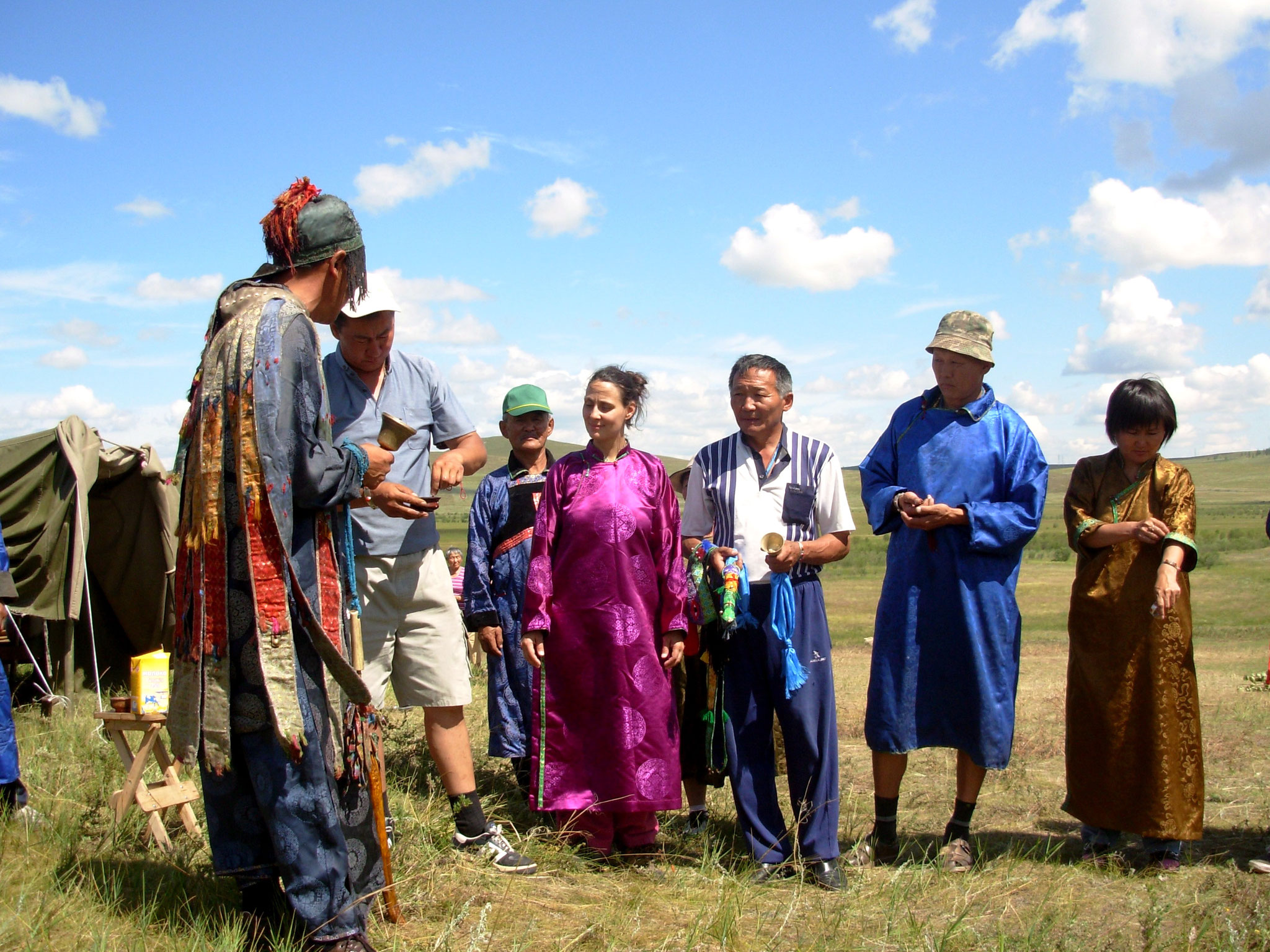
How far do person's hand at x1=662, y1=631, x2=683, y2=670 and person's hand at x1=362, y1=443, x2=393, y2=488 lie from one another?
154 cm

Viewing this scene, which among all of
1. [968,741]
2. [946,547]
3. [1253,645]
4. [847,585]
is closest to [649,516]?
[946,547]

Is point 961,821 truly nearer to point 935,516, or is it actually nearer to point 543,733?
point 935,516

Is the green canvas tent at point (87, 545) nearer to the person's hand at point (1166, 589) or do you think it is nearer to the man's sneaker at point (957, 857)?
the man's sneaker at point (957, 857)

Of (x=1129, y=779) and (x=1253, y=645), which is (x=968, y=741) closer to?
(x=1129, y=779)

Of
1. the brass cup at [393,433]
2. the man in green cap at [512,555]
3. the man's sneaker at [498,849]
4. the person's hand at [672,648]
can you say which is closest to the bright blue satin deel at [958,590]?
the person's hand at [672,648]

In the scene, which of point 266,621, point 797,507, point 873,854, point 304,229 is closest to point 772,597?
point 797,507

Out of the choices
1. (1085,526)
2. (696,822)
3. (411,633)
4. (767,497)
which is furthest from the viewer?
(696,822)

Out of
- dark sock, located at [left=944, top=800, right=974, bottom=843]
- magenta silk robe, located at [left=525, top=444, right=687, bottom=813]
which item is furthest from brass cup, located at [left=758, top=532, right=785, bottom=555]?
dark sock, located at [left=944, top=800, right=974, bottom=843]

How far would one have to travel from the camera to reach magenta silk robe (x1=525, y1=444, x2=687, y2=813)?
3.88 metres

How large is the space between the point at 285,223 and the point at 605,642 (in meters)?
1.96

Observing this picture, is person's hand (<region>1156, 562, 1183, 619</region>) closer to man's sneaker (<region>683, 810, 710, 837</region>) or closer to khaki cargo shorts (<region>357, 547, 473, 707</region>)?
man's sneaker (<region>683, 810, 710, 837</region>)

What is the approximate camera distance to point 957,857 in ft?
13.0

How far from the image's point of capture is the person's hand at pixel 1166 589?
12.8 ft

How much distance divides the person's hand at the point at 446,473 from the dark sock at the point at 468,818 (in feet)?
3.87
